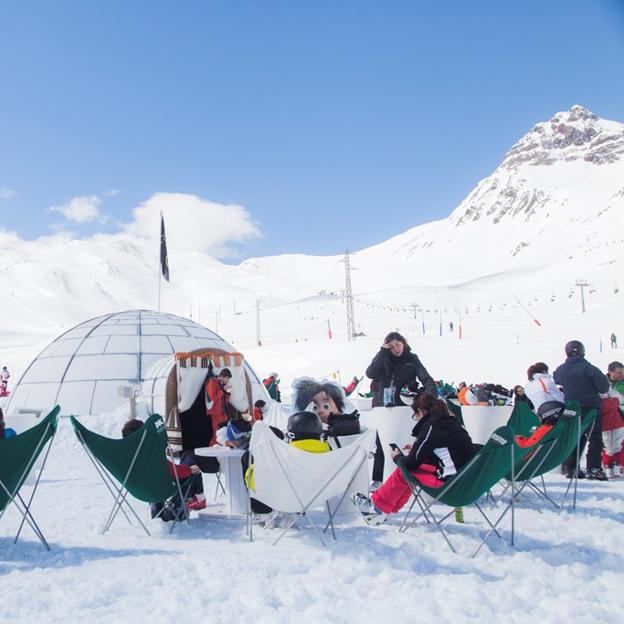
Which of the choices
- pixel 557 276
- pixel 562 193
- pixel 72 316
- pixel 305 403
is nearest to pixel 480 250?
pixel 562 193

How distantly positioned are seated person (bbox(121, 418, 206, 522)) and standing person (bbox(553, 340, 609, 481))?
399cm

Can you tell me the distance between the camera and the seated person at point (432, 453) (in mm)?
4535

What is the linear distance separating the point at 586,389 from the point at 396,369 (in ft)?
7.04

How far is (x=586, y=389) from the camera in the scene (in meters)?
6.48

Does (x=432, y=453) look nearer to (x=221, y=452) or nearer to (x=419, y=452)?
(x=419, y=452)

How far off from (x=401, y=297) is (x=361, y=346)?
4722cm

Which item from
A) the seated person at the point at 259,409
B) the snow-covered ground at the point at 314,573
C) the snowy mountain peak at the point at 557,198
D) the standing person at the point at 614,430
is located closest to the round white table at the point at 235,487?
the snow-covered ground at the point at 314,573

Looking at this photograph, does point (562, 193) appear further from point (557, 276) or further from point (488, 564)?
point (488, 564)

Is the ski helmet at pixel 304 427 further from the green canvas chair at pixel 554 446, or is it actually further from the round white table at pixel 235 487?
the green canvas chair at pixel 554 446

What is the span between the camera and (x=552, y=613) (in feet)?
9.73

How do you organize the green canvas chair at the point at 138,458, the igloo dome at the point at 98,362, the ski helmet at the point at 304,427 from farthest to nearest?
the igloo dome at the point at 98,362 < the ski helmet at the point at 304,427 < the green canvas chair at the point at 138,458

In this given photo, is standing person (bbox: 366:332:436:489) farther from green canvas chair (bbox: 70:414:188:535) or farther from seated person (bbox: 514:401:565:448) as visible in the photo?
green canvas chair (bbox: 70:414:188:535)

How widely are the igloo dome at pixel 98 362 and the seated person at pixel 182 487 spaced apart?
8.49 m

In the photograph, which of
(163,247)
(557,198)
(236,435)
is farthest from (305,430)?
(557,198)
